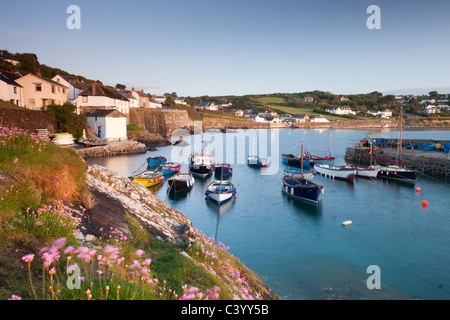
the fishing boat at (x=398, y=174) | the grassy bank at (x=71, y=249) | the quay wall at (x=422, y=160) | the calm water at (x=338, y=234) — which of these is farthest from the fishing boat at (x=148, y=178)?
the quay wall at (x=422, y=160)

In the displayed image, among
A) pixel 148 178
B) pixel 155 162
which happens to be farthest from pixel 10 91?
pixel 148 178

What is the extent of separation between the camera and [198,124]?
313 feet

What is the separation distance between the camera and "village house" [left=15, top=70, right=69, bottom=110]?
40.0 metres

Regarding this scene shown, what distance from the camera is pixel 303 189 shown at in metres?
22.4

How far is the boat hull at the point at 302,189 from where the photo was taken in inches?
856

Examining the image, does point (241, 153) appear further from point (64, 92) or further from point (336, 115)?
point (336, 115)

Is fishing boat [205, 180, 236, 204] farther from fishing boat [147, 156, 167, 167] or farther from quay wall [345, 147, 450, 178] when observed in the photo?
quay wall [345, 147, 450, 178]

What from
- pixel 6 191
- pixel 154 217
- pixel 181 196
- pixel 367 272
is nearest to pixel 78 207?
pixel 6 191

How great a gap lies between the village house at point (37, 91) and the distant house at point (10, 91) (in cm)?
115

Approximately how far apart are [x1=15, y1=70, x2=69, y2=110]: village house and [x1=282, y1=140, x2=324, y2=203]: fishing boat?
3789 centimetres

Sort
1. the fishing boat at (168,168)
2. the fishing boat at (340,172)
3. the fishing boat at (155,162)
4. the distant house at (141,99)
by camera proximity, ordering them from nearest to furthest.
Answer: the fishing boat at (340,172) → the fishing boat at (168,168) → the fishing boat at (155,162) → the distant house at (141,99)

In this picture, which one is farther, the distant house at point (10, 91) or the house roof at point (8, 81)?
the house roof at point (8, 81)

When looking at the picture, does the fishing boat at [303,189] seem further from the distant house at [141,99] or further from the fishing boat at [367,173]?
the distant house at [141,99]

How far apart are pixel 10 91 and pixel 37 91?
496 cm
